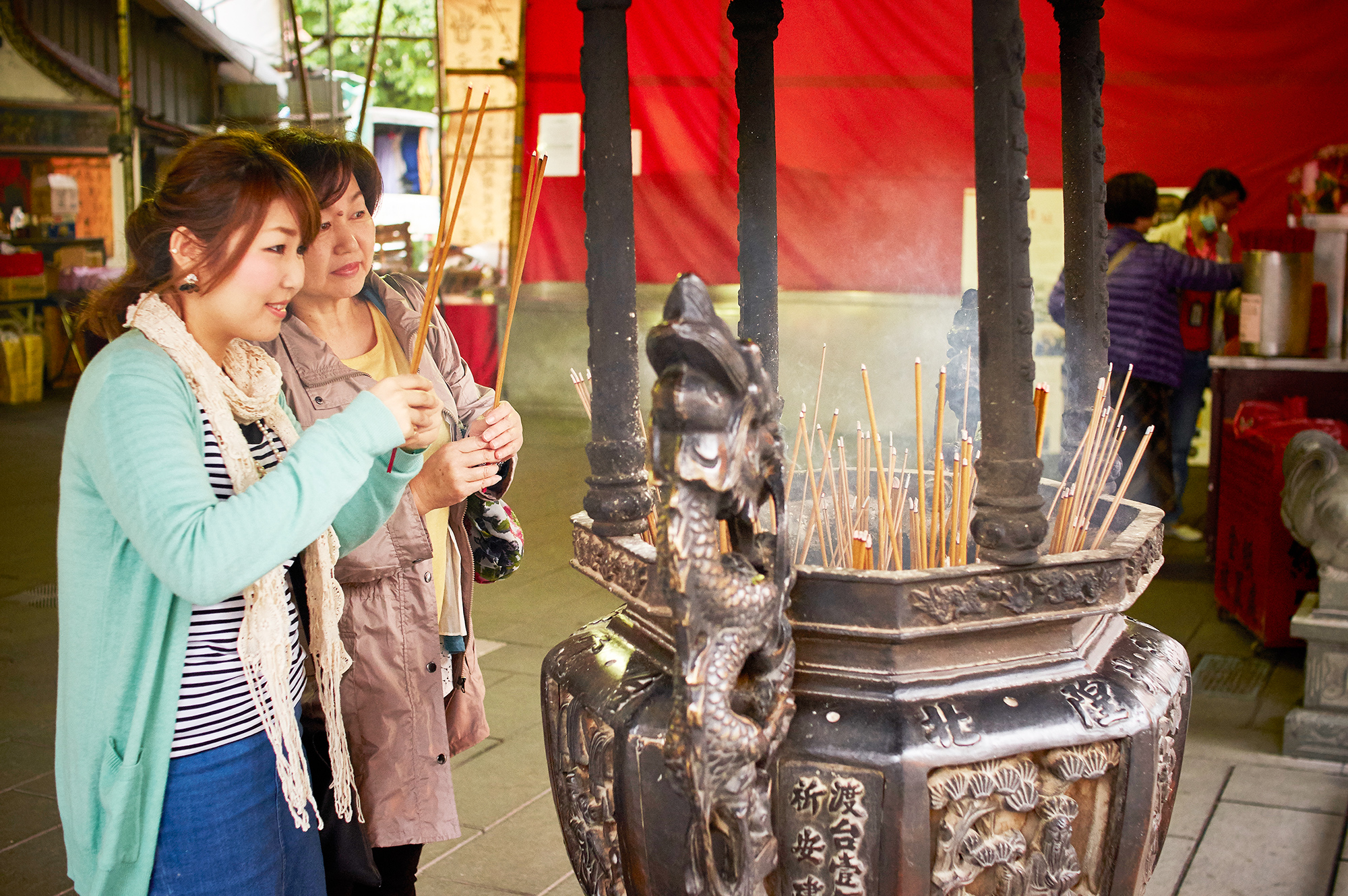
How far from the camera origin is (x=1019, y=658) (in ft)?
4.22

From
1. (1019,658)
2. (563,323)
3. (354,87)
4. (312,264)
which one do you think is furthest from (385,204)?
(1019,658)

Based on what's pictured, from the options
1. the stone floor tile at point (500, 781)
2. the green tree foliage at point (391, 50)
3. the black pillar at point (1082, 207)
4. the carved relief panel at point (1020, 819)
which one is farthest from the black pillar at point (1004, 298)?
the green tree foliage at point (391, 50)

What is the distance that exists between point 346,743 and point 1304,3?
5.15m

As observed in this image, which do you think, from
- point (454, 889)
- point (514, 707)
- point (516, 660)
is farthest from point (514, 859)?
point (516, 660)

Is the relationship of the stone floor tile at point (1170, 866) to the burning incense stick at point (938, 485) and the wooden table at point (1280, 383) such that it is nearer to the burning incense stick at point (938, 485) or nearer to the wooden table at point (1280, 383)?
the burning incense stick at point (938, 485)

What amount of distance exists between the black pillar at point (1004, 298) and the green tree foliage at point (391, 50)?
1111 cm

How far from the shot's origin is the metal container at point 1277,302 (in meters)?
3.62

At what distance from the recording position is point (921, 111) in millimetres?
5312

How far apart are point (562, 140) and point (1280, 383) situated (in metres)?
4.24

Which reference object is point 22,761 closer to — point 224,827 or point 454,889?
point 454,889

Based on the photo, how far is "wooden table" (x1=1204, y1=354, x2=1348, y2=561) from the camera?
3.72 metres

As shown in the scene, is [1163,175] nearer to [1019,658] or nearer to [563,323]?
Result: [563,323]

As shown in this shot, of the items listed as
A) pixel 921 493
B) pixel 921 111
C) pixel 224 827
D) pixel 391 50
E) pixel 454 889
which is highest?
pixel 391 50

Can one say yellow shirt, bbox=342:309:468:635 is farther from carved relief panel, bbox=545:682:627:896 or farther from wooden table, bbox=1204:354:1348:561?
wooden table, bbox=1204:354:1348:561
